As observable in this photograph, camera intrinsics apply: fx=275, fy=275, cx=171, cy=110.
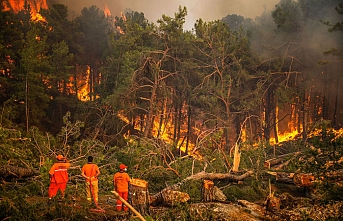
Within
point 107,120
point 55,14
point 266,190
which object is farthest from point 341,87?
point 55,14

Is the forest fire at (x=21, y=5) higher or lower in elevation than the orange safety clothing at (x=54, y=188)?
higher

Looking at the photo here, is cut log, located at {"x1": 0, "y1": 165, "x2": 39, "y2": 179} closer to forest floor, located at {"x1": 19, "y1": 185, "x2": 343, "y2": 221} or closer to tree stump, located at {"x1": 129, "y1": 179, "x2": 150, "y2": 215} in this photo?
forest floor, located at {"x1": 19, "y1": 185, "x2": 343, "y2": 221}

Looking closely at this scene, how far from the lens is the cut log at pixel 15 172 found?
7836 mm

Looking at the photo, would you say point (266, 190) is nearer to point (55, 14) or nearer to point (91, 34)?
point (55, 14)

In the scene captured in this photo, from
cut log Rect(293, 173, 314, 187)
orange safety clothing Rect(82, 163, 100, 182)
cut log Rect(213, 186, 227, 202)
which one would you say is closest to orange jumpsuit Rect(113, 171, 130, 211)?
orange safety clothing Rect(82, 163, 100, 182)

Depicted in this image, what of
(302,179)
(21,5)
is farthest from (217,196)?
(21,5)

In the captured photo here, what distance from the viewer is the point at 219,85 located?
2080 cm

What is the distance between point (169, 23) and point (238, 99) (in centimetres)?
826

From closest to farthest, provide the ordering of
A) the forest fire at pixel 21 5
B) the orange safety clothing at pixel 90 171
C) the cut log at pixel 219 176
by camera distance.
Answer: the orange safety clothing at pixel 90 171 → the cut log at pixel 219 176 → the forest fire at pixel 21 5

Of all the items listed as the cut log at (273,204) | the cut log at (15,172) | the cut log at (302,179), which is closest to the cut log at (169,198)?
the cut log at (273,204)

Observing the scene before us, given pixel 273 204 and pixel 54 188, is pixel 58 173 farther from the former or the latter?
pixel 273 204

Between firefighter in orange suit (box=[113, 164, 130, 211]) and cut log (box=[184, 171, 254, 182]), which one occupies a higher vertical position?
firefighter in orange suit (box=[113, 164, 130, 211])

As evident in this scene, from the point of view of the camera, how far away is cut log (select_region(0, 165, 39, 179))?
25.7ft

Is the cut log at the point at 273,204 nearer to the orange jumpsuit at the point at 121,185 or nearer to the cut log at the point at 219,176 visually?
the cut log at the point at 219,176
